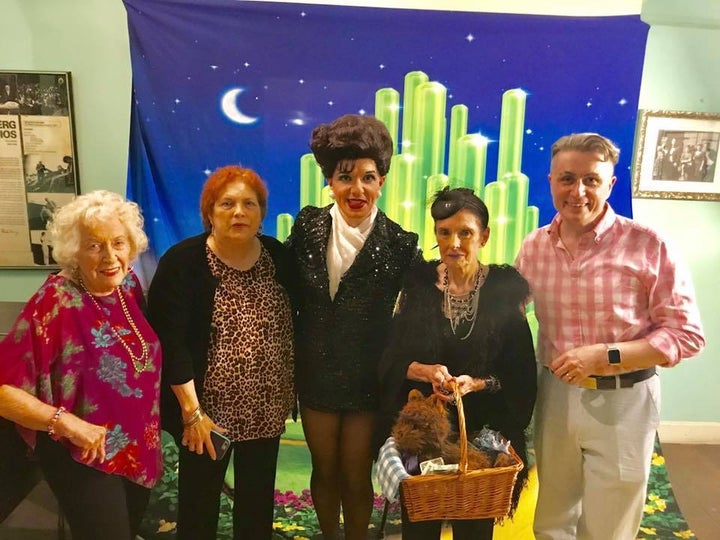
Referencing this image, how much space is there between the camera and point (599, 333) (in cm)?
156

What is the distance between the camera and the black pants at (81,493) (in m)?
1.37

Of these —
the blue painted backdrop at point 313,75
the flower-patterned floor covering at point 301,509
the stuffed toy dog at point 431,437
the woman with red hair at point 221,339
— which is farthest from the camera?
the flower-patterned floor covering at point 301,509

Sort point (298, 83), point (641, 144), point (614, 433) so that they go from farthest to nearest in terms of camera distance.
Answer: point (641, 144), point (298, 83), point (614, 433)

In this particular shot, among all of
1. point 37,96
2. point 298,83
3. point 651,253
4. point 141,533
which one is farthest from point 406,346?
point 37,96

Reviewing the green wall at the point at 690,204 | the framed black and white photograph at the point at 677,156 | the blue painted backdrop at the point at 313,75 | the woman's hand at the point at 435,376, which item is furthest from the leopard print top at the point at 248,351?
the framed black and white photograph at the point at 677,156

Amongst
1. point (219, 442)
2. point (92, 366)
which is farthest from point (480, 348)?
point (92, 366)

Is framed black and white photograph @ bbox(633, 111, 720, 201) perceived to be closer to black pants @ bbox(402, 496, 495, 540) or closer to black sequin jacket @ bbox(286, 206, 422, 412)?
black sequin jacket @ bbox(286, 206, 422, 412)

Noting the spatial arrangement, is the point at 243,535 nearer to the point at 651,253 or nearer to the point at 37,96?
the point at 651,253

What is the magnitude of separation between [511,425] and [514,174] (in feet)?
3.75

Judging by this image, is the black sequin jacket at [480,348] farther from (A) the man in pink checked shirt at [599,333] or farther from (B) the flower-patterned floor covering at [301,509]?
(B) the flower-patterned floor covering at [301,509]

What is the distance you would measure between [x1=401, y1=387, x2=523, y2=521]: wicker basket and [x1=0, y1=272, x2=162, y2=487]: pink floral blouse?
0.76 m

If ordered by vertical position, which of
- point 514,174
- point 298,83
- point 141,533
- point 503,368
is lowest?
point 141,533

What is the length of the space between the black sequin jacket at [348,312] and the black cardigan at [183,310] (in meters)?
0.29

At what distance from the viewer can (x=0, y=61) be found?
244 cm
